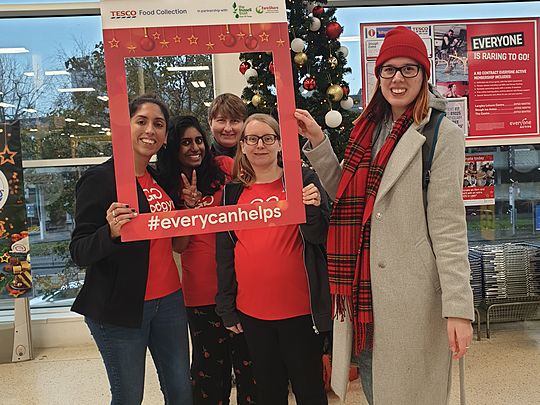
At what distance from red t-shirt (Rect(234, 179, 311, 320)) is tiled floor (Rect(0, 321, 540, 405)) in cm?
133

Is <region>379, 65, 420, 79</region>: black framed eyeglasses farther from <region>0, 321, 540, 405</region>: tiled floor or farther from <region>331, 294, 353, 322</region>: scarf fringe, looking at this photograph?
<region>0, 321, 540, 405</region>: tiled floor

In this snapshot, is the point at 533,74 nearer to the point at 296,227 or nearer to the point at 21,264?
the point at 296,227

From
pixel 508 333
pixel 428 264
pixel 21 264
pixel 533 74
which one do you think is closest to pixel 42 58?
pixel 21 264

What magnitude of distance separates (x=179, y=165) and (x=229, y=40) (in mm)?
628

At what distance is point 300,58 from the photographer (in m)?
2.88

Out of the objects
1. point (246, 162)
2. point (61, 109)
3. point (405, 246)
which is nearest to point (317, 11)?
point (246, 162)

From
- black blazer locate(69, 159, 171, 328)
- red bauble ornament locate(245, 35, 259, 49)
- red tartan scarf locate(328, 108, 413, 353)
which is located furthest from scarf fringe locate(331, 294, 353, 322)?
red bauble ornament locate(245, 35, 259, 49)

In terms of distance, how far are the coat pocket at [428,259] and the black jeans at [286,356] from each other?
60 centimetres

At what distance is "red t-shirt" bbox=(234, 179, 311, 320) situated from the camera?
72.4 inches

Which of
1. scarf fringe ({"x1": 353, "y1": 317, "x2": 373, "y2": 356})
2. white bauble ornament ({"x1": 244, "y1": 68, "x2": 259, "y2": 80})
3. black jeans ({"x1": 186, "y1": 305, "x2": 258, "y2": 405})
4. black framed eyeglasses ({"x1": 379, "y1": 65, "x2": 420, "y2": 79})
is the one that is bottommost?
black jeans ({"x1": 186, "y1": 305, "x2": 258, "y2": 405})

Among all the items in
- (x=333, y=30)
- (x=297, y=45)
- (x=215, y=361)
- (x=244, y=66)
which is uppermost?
(x=333, y=30)

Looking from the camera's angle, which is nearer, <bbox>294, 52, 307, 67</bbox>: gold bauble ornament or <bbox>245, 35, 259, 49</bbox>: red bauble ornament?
<bbox>245, 35, 259, 49</bbox>: red bauble ornament

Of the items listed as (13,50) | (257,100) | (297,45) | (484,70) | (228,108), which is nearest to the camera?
(228,108)

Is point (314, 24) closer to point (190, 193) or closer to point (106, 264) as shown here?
point (190, 193)
